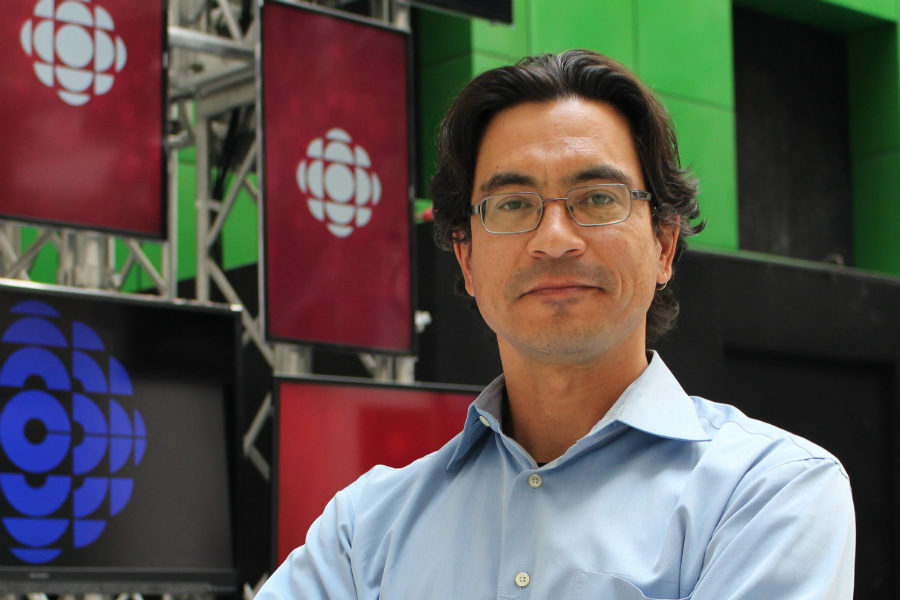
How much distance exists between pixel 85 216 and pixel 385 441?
4.14 ft

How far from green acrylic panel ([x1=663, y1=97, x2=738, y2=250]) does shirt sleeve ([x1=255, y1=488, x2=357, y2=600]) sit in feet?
22.0

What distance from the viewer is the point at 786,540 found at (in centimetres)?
139

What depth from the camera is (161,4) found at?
13.8ft

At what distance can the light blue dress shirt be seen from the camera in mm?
1415

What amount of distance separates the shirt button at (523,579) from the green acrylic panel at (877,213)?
874 centimetres

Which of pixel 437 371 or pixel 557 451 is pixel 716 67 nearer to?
pixel 437 371

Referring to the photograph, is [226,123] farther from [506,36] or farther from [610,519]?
[610,519]

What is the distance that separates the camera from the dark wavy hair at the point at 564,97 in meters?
1.78

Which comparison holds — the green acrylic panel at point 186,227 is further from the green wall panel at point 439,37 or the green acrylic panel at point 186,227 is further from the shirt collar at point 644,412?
the shirt collar at point 644,412

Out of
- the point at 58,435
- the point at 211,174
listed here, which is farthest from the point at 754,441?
the point at 211,174

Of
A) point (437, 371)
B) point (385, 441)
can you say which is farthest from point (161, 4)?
point (437, 371)

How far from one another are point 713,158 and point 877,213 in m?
2.08

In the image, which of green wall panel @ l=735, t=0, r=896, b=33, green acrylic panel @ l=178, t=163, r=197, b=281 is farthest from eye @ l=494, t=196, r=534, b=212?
green wall panel @ l=735, t=0, r=896, b=33

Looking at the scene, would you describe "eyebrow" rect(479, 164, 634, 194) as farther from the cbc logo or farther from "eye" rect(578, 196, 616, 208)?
the cbc logo
